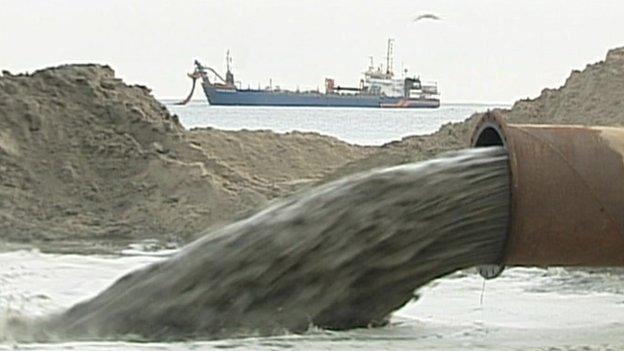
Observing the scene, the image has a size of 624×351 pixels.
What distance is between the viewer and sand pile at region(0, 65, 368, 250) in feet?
56.1

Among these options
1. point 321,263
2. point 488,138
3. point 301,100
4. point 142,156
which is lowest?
point 301,100

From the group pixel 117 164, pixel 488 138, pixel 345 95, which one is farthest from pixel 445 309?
pixel 345 95

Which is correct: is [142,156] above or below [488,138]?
below

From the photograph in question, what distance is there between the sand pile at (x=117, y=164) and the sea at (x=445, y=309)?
1886 mm

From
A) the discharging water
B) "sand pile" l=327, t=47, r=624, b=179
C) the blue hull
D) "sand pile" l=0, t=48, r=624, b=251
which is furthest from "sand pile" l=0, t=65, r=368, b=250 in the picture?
the blue hull

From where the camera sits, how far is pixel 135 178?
63.3ft

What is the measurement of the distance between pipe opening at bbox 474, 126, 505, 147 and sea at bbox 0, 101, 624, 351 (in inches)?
34.9

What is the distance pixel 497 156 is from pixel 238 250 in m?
1.49

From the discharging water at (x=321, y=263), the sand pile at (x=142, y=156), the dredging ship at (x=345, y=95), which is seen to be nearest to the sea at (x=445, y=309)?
the discharging water at (x=321, y=263)

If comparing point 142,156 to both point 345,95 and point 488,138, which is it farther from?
point 345,95

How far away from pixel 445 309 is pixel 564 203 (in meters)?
2.38

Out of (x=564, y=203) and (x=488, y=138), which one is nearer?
(x=564, y=203)

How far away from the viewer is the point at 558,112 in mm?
22609

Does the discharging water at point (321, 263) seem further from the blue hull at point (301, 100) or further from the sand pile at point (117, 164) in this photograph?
the blue hull at point (301, 100)
